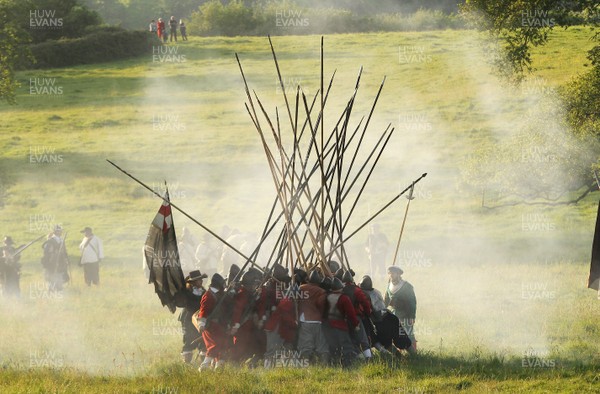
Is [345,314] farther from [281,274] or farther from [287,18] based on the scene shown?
[287,18]

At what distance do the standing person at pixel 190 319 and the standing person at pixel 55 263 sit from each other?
996 cm

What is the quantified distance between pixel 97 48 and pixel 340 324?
55.3m

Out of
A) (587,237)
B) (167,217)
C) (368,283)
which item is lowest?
(587,237)

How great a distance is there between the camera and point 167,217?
57.1 feet

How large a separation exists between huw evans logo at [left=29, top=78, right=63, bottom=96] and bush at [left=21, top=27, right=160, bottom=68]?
15.0 ft

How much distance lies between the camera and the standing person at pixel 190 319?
Answer: 1730 cm

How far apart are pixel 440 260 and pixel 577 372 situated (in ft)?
53.9

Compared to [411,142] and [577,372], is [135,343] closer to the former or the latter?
[577,372]

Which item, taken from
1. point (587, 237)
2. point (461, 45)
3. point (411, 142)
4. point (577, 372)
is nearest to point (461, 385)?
point (577, 372)

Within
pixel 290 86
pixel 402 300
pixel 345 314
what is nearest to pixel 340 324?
pixel 345 314

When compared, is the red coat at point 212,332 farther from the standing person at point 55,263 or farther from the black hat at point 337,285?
the standing person at point 55,263

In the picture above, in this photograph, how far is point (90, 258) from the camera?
2727 centimetres

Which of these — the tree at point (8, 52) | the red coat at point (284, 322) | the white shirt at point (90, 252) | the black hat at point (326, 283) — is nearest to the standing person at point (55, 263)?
the white shirt at point (90, 252)

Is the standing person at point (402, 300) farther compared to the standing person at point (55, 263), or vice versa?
the standing person at point (55, 263)
